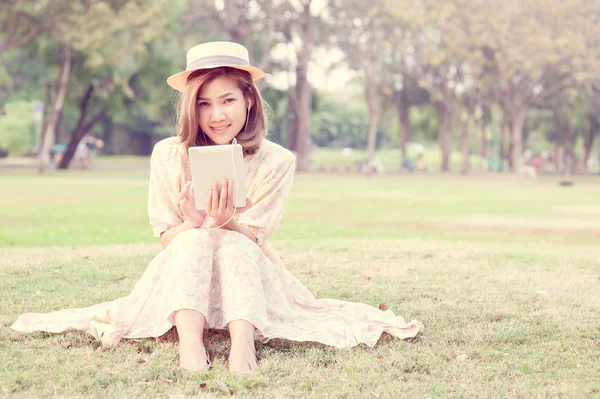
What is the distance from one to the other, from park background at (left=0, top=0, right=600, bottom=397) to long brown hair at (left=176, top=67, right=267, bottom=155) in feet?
3.86

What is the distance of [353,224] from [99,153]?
5610cm

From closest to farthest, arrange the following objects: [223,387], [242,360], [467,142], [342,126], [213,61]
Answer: [223,387] → [242,360] → [213,61] → [467,142] → [342,126]

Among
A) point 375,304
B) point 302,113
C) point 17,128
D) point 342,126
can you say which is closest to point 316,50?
point 302,113

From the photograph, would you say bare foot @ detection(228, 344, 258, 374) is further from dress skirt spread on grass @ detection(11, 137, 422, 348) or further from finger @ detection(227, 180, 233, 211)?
finger @ detection(227, 180, 233, 211)

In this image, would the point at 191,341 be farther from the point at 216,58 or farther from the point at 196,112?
the point at 216,58

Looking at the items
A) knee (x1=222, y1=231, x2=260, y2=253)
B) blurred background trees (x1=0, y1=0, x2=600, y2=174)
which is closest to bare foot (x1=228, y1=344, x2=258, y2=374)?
knee (x1=222, y1=231, x2=260, y2=253)

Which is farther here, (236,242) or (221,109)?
(221,109)

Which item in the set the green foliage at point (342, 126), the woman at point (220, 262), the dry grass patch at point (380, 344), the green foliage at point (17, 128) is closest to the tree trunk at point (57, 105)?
the green foliage at point (17, 128)

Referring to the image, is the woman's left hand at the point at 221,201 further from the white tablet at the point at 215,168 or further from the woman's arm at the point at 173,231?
the woman's arm at the point at 173,231

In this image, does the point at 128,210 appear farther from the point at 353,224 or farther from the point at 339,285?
the point at 339,285

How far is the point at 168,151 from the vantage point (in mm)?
4832

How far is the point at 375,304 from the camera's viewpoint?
5.99 m

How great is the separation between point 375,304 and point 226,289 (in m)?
1.91

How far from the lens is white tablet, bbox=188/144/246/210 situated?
4.10m
